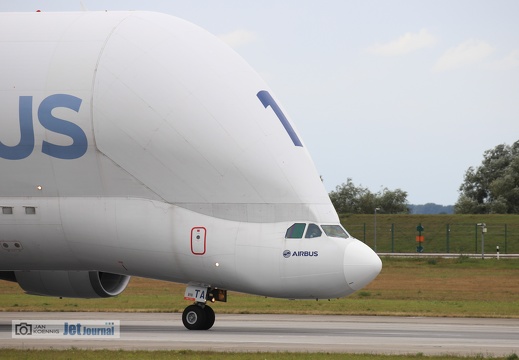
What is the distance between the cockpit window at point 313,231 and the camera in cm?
3247

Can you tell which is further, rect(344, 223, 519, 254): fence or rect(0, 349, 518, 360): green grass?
rect(344, 223, 519, 254): fence

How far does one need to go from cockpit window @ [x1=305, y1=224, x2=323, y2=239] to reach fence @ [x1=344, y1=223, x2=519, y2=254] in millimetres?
69190

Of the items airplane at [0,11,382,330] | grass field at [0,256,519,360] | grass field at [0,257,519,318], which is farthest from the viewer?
grass field at [0,257,519,318]

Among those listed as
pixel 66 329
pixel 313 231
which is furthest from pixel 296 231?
pixel 66 329

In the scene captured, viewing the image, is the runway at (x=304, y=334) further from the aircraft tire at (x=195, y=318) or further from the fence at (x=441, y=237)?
the fence at (x=441, y=237)

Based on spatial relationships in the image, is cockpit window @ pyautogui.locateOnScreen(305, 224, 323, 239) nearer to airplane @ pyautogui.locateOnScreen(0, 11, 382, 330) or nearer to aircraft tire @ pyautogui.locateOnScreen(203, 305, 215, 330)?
airplane @ pyautogui.locateOnScreen(0, 11, 382, 330)

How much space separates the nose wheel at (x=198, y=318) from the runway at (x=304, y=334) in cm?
32

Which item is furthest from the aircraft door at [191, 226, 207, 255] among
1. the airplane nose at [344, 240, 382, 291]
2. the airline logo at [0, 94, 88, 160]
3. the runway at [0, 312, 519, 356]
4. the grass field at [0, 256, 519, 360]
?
the grass field at [0, 256, 519, 360]

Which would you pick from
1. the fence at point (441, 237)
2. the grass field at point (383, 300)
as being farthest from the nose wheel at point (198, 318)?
the fence at point (441, 237)

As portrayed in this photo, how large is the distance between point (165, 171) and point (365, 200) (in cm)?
12953

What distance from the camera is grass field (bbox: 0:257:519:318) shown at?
4366 centimetres

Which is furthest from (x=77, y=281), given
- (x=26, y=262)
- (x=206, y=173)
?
(x=206, y=173)

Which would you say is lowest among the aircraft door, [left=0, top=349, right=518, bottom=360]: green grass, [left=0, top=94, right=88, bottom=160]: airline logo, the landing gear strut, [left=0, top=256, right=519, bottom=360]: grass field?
[left=0, top=349, right=518, bottom=360]: green grass

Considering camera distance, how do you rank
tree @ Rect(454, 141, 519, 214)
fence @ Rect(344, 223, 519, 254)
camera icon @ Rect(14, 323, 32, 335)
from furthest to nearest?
1. tree @ Rect(454, 141, 519, 214)
2. fence @ Rect(344, 223, 519, 254)
3. camera icon @ Rect(14, 323, 32, 335)
